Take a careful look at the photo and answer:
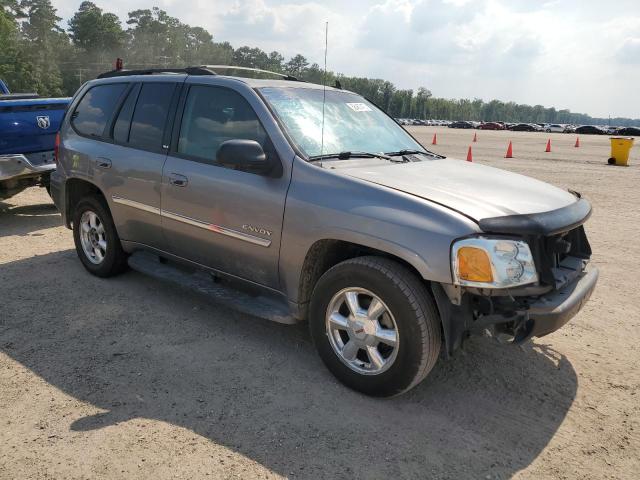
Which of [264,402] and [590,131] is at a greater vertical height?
[590,131]

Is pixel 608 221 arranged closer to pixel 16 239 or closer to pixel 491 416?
pixel 491 416

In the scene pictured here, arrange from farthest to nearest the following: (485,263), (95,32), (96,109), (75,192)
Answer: (95,32) → (75,192) → (96,109) → (485,263)

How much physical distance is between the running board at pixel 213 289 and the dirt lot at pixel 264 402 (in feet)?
1.01

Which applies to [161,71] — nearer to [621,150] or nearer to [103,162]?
[103,162]

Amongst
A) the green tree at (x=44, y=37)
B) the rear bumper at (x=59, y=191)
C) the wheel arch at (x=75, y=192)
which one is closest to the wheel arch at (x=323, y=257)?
the wheel arch at (x=75, y=192)

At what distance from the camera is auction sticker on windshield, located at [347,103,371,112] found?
4.45 metres

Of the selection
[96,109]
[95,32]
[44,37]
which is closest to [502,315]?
[96,109]

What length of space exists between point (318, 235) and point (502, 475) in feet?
5.34

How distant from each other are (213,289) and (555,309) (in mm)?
2371

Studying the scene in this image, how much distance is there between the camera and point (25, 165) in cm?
705

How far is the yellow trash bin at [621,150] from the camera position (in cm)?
1756

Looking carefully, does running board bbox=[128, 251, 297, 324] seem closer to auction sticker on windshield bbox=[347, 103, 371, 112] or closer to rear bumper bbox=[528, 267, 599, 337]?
rear bumper bbox=[528, 267, 599, 337]

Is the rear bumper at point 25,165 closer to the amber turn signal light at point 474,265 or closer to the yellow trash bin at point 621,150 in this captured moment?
the amber turn signal light at point 474,265

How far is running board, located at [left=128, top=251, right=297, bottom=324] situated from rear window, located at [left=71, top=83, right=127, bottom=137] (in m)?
1.26
